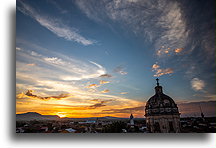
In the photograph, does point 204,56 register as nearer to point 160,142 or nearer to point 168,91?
point 168,91

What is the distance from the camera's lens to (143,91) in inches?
202

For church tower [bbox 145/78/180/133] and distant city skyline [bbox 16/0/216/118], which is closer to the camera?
distant city skyline [bbox 16/0/216/118]

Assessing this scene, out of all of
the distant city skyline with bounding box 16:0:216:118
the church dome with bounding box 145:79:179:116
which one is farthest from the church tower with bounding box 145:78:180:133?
the distant city skyline with bounding box 16:0:216:118

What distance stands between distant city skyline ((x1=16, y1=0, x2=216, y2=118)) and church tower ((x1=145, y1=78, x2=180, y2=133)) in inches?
7.4

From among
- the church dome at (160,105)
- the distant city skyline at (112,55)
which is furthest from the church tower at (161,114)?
the distant city skyline at (112,55)

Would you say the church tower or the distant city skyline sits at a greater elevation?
the distant city skyline

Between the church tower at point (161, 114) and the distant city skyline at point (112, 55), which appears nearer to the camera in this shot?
the distant city skyline at point (112, 55)

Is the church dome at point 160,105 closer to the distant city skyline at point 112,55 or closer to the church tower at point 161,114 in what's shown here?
the church tower at point 161,114

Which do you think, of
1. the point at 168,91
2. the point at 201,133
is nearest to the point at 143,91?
the point at 168,91

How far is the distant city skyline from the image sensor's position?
4867 millimetres

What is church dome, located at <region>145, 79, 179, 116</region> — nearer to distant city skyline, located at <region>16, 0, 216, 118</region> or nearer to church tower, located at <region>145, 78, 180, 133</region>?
church tower, located at <region>145, 78, 180, 133</region>

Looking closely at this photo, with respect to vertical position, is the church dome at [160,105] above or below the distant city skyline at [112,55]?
below

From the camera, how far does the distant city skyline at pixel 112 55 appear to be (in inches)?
192
